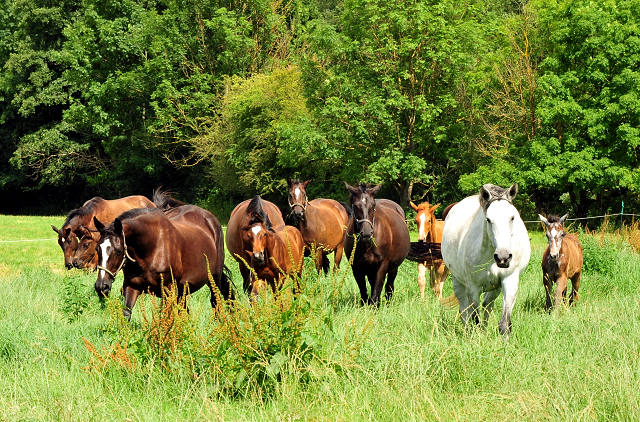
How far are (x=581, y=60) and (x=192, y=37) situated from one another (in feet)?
74.7

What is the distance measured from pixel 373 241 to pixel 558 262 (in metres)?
2.52

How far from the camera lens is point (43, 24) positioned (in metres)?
41.3

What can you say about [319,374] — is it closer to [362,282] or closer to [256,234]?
[256,234]

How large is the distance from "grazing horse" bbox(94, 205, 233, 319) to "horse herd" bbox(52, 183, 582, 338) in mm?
11

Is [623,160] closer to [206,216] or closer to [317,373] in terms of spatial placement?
[206,216]

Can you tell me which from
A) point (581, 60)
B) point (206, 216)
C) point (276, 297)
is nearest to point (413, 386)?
point (276, 297)

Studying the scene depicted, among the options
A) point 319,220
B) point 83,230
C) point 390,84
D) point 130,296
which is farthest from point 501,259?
point 390,84

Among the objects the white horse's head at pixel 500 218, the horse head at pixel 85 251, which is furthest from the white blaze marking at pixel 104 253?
the white horse's head at pixel 500 218

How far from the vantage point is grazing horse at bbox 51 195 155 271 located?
952cm

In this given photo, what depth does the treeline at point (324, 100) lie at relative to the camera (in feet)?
78.0

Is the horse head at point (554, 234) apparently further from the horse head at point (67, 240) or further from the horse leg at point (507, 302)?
the horse head at point (67, 240)

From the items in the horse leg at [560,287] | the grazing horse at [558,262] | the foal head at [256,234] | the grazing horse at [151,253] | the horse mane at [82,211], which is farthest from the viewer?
the horse mane at [82,211]

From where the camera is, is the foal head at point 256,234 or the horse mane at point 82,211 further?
the horse mane at point 82,211

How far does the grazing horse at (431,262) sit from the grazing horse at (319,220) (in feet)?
4.72
